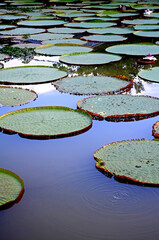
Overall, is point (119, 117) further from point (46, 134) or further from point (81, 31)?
point (81, 31)

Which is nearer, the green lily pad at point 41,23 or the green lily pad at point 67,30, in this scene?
the green lily pad at point 67,30

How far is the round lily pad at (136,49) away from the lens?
17.7 ft

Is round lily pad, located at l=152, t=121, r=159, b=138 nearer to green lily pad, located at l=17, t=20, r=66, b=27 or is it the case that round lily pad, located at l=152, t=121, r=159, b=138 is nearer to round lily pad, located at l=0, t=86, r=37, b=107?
round lily pad, located at l=0, t=86, r=37, b=107

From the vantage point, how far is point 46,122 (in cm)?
291

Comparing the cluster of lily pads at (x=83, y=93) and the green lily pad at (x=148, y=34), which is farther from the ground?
the green lily pad at (x=148, y=34)

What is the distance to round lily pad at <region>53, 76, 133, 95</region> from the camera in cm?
371

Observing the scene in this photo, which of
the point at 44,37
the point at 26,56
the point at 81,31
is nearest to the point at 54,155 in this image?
the point at 26,56

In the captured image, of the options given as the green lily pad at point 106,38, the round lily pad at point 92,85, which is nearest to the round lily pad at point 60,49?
the green lily pad at point 106,38

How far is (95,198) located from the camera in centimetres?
200

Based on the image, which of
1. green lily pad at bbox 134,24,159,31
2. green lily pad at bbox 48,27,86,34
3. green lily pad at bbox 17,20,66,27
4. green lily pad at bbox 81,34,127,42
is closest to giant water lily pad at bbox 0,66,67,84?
green lily pad at bbox 81,34,127,42

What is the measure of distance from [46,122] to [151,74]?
1.88m

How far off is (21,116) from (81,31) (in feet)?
16.4

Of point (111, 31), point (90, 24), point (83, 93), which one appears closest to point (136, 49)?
point (111, 31)

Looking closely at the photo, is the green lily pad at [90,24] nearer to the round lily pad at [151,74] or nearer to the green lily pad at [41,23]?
the green lily pad at [41,23]
